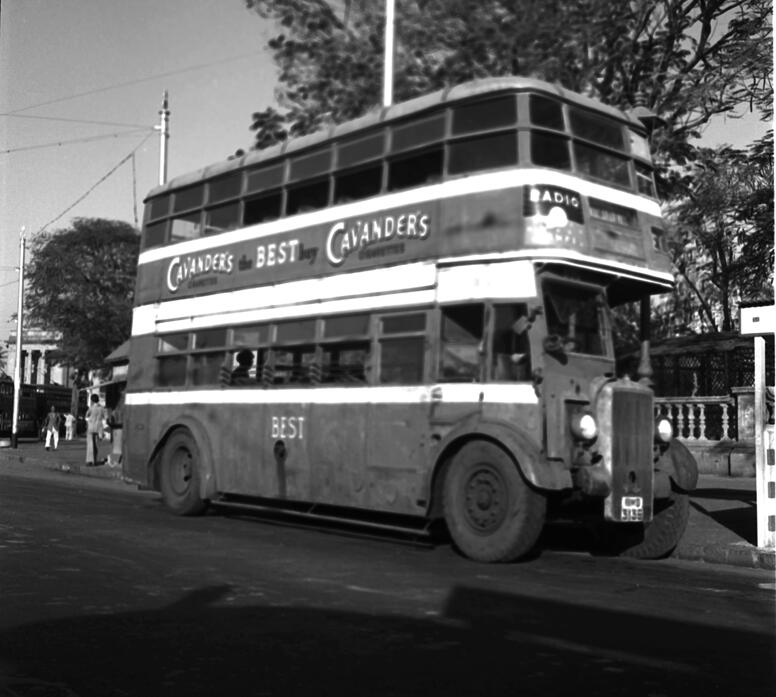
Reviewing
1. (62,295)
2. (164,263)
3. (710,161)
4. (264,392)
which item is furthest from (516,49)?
(62,295)

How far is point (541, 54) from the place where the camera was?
20766 millimetres

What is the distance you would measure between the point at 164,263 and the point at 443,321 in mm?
5977

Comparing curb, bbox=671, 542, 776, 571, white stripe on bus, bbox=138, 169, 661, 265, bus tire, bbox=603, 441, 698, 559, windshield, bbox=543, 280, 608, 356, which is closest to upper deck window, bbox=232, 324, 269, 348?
white stripe on bus, bbox=138, 169, 661, 265

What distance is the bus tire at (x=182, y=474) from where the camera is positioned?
1393cm

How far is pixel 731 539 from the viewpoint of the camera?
38.4ft

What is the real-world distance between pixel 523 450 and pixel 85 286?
52.2 meters

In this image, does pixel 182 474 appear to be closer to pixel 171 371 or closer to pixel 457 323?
pixel 171 371

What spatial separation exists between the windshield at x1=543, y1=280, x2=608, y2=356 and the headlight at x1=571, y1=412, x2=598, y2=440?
746mm

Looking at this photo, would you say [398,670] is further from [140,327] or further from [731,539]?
[140,327]

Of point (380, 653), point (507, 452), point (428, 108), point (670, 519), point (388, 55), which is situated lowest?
point (380, 653)

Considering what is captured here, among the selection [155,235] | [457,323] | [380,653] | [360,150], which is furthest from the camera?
[155,235]

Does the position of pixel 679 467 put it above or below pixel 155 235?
below

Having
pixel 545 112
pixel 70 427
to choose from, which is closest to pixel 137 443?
pixel 545 112

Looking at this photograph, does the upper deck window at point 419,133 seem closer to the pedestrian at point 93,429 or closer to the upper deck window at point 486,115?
the upper deck window at point 486,115
